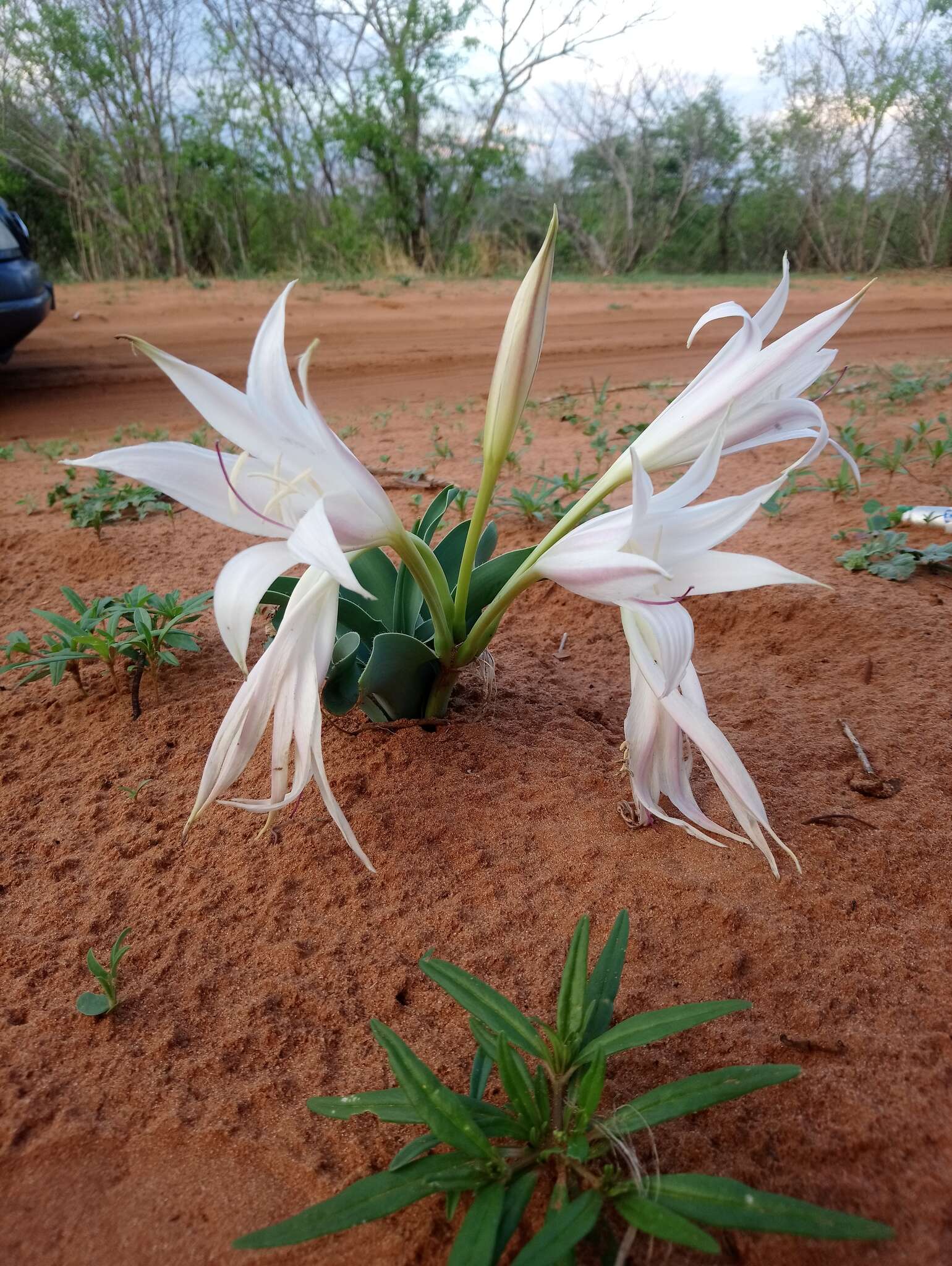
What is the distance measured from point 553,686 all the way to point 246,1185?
1.28m

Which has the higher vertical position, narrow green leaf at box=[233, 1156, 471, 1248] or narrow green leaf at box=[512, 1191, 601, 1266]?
narrow green leaf at box=[512, 1191, 601, 1266]

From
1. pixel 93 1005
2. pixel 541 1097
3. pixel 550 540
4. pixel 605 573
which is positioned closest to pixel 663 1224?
pixel 541 1097

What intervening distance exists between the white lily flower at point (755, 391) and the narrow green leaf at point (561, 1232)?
1019 millimetres

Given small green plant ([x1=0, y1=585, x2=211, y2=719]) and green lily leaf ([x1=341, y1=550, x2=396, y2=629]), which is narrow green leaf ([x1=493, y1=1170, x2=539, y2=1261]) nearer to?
green lily leaf ([x1=341, y1=550, x2=396, y2=629])

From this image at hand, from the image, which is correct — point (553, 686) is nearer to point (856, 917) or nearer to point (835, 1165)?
point (856, 917)

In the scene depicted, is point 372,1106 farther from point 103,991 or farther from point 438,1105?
point 103,991

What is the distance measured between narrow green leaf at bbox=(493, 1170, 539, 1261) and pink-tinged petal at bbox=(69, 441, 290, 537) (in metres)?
0.88

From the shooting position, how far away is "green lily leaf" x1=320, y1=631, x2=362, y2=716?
156 cm

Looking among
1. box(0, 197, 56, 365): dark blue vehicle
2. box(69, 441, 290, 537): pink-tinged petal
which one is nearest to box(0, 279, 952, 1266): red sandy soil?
box(69, 441, 290, 537): pink-tinged petal

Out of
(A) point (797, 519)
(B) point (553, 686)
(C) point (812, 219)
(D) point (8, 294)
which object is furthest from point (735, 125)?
(B) point (553, 686)

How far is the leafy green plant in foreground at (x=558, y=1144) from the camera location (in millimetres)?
854

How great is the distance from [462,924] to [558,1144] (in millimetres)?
452

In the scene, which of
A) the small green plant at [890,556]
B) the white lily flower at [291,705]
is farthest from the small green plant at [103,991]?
the small green plant at [890,556]

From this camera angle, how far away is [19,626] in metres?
2.45
